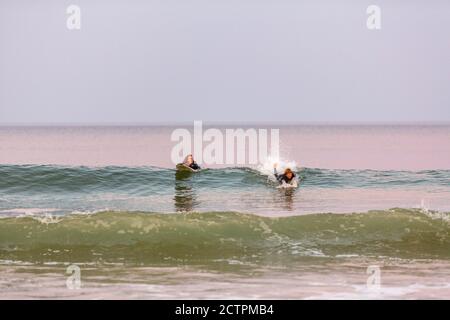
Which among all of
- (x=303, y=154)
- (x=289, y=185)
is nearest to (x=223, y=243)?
(x=289, y=185)

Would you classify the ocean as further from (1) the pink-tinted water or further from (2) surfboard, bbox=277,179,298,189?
(1) the pink-tinted water

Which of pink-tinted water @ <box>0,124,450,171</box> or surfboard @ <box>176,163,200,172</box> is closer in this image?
surfboard @ <box>176,163,200,172</box>

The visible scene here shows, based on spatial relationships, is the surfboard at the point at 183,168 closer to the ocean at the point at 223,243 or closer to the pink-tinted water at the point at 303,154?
the ocean at the point at 223,243

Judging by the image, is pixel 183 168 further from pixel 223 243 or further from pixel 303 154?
pixel 303 154

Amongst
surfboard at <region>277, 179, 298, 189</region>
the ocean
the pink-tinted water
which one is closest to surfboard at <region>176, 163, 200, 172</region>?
the ocean

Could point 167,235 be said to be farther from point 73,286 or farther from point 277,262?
point 73,286

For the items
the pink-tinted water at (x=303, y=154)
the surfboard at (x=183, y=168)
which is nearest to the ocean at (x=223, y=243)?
the surfboard at (x=183, y=168)

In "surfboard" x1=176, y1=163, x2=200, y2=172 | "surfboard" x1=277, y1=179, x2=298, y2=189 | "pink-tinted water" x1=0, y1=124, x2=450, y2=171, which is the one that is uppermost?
"surfboard" x1=176, y1=163, x2=200, y2=172

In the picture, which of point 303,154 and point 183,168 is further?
point 303,154

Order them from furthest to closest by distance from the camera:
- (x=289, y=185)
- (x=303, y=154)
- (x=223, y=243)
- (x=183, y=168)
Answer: (x=303, y=154), (x=183, y=168), (x=289, y=185), (x=223, y=243)

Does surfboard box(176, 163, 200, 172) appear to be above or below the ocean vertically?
above
